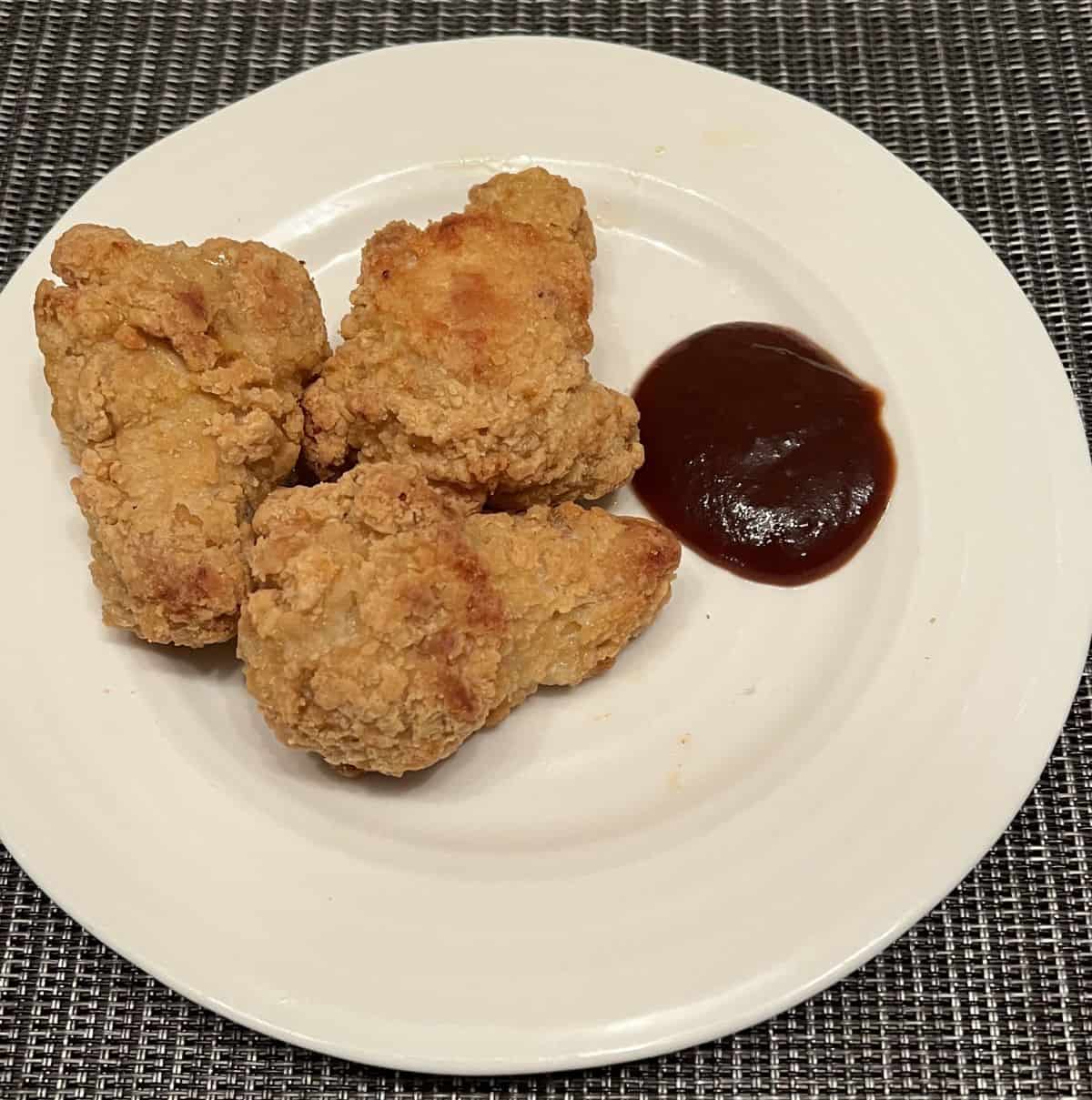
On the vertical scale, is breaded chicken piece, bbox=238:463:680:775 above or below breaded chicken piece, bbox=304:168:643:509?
below

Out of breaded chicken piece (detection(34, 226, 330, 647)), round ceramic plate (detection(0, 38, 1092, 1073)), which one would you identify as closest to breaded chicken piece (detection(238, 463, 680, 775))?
breaded chicken piece (detection(34, 226, 330, 647))

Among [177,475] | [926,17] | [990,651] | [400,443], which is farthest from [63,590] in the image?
[926,17]

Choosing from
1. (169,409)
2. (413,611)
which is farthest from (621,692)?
(169,409)

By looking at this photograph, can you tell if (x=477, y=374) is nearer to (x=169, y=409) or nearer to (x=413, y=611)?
(x=413, y=611)

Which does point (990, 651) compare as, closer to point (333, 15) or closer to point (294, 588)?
point (294, 588)

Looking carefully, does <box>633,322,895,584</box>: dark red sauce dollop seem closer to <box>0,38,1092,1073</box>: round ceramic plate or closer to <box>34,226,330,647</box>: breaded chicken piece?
<box>0,38,1092,1073</box>: round ceramic plate

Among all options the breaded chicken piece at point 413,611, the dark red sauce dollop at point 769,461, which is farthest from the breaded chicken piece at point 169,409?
the dark red sauce dollop at point 769,461
